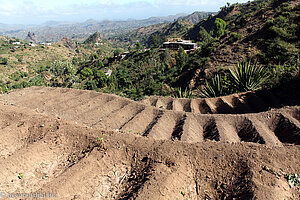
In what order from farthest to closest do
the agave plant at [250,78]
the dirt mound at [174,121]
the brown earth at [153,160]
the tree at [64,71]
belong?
the tree at [64,71], the agave plant at [250,78], the dirt mound at [174,121], the brown earth at [153,160]

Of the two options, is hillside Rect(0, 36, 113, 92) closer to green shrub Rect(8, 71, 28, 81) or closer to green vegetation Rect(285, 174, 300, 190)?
green shrub Rect(8, 71, 28, 81)

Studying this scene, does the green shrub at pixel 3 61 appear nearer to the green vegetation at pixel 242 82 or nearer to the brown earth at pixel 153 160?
the brown earth at pixel 153 160

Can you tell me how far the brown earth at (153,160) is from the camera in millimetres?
3901

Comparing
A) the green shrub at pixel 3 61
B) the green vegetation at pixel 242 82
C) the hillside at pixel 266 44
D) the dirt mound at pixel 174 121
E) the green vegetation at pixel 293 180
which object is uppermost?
the hillside at pixel 266 44

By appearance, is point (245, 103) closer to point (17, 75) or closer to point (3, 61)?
point (17, 75)

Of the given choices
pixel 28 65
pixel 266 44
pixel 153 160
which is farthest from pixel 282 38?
pixel 28 65

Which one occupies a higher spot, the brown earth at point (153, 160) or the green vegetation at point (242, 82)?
the green vegetation at point (242, 82)

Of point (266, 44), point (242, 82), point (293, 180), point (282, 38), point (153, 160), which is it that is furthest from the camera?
point (266, 44)

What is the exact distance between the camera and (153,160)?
14.9ft

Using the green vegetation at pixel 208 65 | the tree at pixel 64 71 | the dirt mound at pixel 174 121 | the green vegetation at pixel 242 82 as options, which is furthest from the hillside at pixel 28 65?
the green vegetation at pixel 242 82

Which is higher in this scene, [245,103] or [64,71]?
[245,103]

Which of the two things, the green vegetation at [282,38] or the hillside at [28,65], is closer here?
the green vegetation at [282,38]

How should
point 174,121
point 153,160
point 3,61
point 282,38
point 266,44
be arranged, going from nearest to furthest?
point 153,160 < point 174,121 < point 282,38 < point 266,44 < point 3,61

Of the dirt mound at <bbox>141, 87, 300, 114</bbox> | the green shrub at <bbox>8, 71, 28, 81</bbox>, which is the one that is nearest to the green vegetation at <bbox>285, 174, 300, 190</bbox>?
the dirt mound at <bbox>141, 87, 300, 114</bbox>
